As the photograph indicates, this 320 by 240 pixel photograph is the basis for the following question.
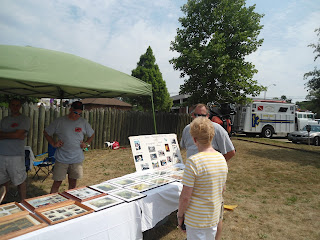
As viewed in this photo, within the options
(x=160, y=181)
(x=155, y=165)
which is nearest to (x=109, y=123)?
(x=155, y=165)

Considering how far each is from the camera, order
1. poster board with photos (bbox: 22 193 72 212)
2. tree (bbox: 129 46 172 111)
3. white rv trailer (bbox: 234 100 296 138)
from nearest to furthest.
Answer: poster board with photos (bbox: 22 193 72 212) → white rv trailer (bbox: 234 100 296 138) → tree (bbox: 129 46 172 111)

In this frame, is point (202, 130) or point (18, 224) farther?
point (202, 130)

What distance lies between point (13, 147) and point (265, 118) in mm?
17087

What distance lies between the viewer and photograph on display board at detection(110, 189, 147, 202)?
87.1 inches

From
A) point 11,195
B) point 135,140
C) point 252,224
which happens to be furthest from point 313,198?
point 11,195

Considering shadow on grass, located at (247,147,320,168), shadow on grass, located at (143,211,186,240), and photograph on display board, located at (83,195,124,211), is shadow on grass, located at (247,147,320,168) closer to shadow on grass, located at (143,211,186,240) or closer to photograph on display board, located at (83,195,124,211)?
shadow on grass, located at (143,211,186,240)

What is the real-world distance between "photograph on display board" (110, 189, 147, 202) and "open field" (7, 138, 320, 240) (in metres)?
0.80

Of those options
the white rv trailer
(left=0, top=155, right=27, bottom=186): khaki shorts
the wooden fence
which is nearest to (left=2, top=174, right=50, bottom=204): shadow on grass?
(left=0, top=155, right=27, bottom=186): khaki shorts

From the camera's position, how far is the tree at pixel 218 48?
1093cm

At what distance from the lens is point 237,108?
1758cm

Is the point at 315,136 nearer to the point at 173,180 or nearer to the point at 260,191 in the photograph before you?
the point at 260,191

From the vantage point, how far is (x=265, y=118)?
16.9 m

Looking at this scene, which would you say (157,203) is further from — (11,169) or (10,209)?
(11,169)

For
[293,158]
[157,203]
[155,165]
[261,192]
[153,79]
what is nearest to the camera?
[157,203]
